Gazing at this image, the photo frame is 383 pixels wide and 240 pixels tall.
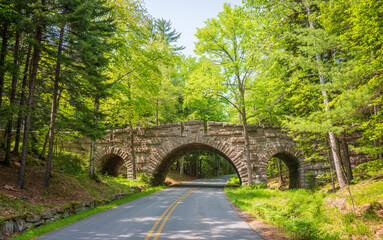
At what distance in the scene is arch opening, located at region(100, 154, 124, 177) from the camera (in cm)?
2244

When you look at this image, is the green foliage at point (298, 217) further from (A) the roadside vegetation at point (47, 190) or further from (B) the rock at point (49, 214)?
(A) the roadside vegetation at point (47, 190)

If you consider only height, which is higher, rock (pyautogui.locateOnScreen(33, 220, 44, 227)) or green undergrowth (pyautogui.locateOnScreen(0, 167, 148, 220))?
green undergrowth (pyautogui.locateOnScreen(0, 167, 148, 220))

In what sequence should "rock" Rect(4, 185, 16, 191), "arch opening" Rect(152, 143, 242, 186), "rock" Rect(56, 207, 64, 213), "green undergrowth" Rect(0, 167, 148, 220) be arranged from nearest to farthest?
"green undergrowth" Rect(0, 167, 148, 220) < "rock" Rect(4, 185, 16, 191) < "rock" Rect(56, 207, 64, 213) < "arch opening" Rect(152, 143, 242, 186)

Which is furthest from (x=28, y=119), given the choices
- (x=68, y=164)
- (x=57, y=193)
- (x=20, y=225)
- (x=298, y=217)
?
(x=298, y=217)

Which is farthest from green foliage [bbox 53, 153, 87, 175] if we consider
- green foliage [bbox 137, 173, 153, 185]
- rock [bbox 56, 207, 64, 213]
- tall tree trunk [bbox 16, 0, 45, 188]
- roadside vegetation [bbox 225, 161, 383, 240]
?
roadside vegetation [bbox 225, 161, 383, 240]

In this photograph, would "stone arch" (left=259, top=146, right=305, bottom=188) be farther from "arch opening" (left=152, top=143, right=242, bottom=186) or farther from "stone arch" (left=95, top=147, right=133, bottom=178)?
"stone arch" (left=95, top=147, right=133, bottom=178)

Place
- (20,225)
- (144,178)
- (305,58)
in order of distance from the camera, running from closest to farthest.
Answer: (20,225), (305,58), (144,178)

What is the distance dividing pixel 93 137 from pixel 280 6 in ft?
38.5

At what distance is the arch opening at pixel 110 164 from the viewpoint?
73.6ft

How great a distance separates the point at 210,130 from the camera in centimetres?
1978

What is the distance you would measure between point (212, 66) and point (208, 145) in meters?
7.03

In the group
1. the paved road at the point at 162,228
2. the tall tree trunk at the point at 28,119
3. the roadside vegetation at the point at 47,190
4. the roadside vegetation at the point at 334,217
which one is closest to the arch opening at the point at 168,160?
the roadside vegetation at the point at 47,190

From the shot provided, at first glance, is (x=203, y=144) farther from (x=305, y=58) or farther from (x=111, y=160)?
(x=305, y=58)

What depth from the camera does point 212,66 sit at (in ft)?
53.6
